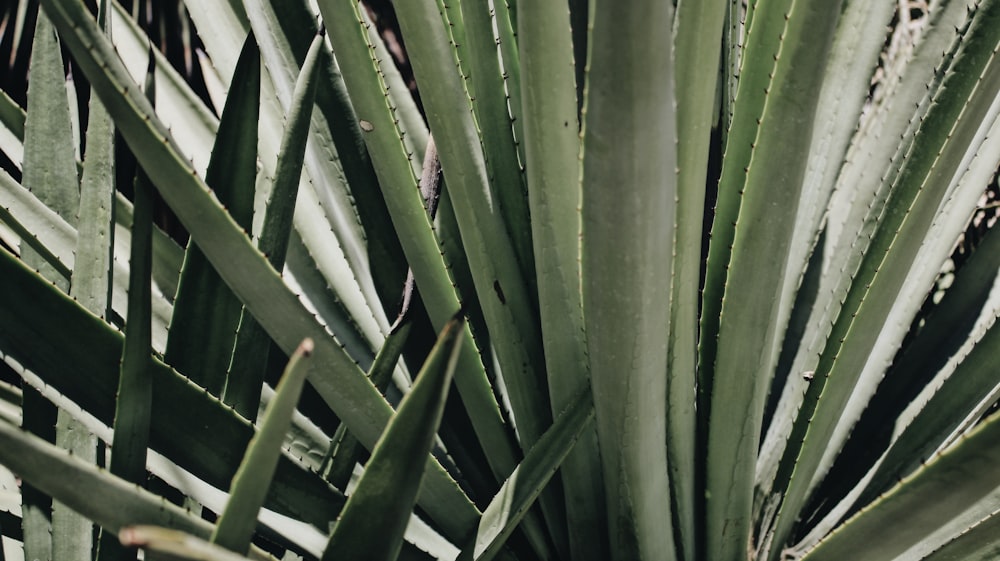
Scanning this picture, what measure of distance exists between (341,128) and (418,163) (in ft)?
0.36

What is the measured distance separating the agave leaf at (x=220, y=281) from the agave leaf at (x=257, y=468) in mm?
247

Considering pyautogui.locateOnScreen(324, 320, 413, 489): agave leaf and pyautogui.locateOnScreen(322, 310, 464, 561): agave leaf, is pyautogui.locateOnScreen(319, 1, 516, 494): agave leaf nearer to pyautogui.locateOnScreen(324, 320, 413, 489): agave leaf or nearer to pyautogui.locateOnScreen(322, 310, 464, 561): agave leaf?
pyautogui.locateOnScreen(324, 320, 413, 489): agave leaf

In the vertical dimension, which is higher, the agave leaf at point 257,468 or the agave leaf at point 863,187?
the agave leaf at point 863,187

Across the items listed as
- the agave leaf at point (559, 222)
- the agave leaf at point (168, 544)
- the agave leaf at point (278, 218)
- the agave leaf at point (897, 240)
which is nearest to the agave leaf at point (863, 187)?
the agave leaf at point (897, 240)

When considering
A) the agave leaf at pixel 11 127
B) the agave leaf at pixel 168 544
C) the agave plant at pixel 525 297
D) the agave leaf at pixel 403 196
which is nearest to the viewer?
the agave leaf at pixel 168 544

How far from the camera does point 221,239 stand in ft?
1.65

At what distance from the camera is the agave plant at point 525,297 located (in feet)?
1.53

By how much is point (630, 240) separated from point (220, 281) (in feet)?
1.10

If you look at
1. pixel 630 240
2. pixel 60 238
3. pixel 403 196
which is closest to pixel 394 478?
pixel 630 240

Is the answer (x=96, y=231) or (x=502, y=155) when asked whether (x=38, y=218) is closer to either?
(x=96, y=231)

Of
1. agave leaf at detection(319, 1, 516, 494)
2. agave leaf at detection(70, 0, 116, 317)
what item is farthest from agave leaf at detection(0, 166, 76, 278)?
agave leaf at detection(319, 1, 516, 494)

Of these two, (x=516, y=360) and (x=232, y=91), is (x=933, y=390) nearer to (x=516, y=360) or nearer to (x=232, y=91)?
(x=516, y=360)

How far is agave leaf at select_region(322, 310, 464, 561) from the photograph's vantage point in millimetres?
435

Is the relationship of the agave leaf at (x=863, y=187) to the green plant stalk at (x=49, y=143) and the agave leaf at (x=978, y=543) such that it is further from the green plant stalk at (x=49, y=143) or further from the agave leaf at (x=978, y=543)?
the green plant stalk at (x=49, y=143)
